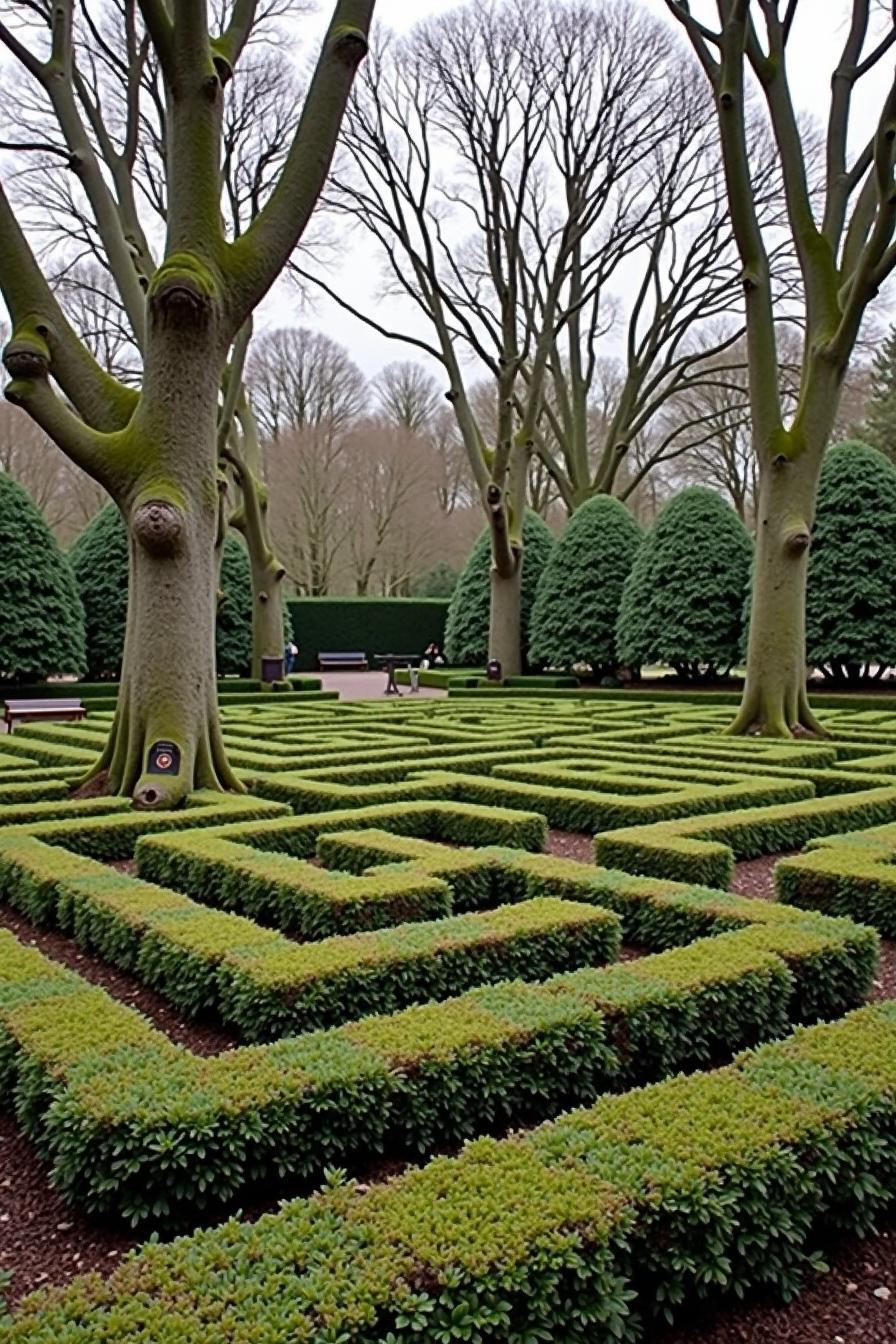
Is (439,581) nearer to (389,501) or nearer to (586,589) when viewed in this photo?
(389,501)

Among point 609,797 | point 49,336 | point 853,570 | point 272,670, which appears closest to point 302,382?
point 272,670

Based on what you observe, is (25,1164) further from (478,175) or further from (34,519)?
(478,175)

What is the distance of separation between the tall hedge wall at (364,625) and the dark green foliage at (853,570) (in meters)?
18.1

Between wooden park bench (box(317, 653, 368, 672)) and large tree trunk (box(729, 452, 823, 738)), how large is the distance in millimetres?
23495

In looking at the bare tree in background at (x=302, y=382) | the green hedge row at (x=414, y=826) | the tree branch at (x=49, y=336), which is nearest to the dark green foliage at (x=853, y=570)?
the green hedge row at (x=414, y=826)

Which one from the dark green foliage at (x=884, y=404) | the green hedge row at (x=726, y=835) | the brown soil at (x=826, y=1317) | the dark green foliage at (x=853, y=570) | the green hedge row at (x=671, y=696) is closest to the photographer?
the brown soil at (x=826, y=1317)

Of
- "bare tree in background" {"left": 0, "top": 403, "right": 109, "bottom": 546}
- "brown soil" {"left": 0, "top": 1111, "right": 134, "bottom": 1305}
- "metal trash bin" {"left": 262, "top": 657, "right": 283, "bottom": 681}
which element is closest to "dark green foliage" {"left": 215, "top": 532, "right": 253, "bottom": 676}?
"metal trash bin" {"left": 262, "top": 657, "right": 283, "bottom": 681}

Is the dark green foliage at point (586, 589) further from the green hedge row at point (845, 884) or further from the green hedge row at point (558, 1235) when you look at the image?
the green hedge row at point (558, 1235)

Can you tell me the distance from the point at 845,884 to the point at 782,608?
320 inches

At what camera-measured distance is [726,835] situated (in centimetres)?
720

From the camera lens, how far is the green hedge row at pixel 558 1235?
223 cm

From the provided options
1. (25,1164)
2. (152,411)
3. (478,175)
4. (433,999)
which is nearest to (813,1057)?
(433,999)

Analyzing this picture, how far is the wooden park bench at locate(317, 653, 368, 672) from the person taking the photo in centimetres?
3594

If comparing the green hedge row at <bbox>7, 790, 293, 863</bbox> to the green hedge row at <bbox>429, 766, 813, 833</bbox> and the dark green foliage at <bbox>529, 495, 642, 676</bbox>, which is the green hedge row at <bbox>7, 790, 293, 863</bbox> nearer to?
the green hedge row at <bbox>429, 766, 813, 833</bbox>
